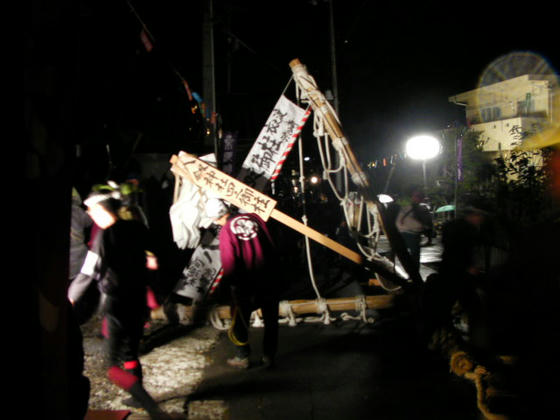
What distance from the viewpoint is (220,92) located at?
15.6 metres

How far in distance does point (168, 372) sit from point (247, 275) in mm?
1619

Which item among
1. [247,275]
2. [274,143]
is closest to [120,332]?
[247,275]

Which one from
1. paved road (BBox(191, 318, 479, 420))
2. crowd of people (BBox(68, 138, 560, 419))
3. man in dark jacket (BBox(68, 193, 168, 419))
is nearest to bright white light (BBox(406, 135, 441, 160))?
crowd of people (BBox(68, 138, 560, 419))

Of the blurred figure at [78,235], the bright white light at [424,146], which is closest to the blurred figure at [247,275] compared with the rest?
the blurred figure at [78,235]

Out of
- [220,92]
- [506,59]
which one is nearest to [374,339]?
[220,92]

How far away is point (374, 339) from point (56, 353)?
16.4 feet

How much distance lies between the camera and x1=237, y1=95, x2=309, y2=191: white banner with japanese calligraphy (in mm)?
6008

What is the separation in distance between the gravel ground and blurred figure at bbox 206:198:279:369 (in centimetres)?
74

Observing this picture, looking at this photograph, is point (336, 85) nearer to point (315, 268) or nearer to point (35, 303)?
point (315, 268)

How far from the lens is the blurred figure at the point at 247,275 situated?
477 centimetres

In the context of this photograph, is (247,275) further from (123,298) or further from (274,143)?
(274,143)

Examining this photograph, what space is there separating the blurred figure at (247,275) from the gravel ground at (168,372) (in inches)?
29.1

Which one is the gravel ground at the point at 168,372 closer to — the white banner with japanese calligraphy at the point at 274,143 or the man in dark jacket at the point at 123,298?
the man in dark jacket at the point at 123,298

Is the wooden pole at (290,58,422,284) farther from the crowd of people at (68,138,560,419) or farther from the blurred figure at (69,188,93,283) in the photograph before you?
the blurred figure at (69,188,93,283)
